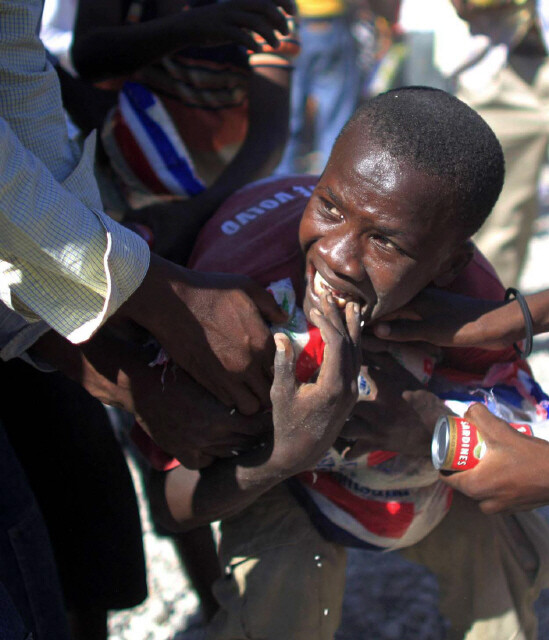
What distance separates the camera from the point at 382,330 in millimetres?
1937

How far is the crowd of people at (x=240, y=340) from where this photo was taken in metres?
1.67

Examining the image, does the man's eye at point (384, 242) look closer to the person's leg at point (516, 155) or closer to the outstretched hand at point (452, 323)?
the outstretched hand at point (452, 323)

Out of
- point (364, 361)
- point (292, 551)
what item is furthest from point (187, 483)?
point (364, 361)

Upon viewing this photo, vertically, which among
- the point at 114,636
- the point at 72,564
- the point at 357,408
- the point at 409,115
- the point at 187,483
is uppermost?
the point at 409,115

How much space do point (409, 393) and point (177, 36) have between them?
1.22 m

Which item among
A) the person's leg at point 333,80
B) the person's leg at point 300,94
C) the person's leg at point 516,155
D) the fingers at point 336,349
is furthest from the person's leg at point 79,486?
the person's leg at point 333,80

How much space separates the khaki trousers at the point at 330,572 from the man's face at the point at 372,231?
0.69 metres

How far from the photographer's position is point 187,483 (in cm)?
197

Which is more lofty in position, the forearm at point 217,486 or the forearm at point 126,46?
the forearm at point 126,46

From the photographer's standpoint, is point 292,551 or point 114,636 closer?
point 292,551

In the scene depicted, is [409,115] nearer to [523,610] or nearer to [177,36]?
[177,36]

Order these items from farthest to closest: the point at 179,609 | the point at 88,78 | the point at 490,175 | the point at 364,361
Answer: the point at 179,609 < the point at 88,78 < the point at 364,361 < the point at 490,175

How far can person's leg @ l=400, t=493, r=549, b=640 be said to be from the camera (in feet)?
Result: 7.18

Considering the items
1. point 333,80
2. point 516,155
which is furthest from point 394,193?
point 333,80
